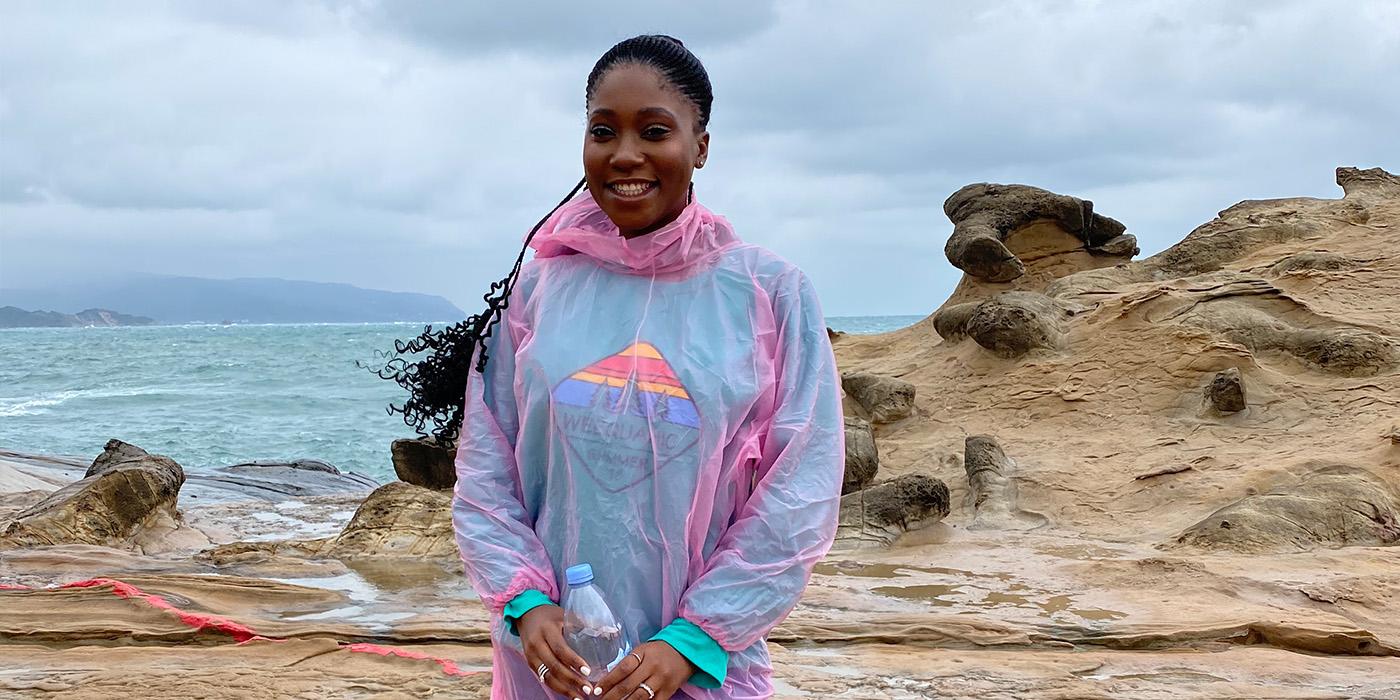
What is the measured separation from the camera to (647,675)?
171 cm

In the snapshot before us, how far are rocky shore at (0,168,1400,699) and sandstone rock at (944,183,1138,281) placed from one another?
3 cm

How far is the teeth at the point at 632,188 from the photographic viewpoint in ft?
6.33

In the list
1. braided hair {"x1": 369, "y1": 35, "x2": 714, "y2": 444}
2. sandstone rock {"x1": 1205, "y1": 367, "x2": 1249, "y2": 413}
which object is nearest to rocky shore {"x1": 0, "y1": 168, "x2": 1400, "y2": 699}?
sandstone rock {"x1": 1205, "y1": 367, "x2": 1249, "y2": 413}

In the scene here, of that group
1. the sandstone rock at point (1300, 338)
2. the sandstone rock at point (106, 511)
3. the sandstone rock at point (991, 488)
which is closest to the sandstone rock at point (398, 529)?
the sandstone rock at point (106, 511)

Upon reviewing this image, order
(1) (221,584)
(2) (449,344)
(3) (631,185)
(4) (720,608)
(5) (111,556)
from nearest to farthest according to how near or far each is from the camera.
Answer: (4) (720,608)
(3) (631,185)
(2) (449,344)
(1) (221,584)
(5) (111,556)

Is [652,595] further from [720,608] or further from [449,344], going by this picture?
[449,344]

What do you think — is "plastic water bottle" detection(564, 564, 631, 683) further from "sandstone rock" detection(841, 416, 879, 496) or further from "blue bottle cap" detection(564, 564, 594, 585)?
"sandstone rock" detection(841, 416, 879, 496)

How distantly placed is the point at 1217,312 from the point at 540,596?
7.62 meters

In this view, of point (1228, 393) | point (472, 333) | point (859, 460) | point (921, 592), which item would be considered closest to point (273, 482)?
point (859, 460)

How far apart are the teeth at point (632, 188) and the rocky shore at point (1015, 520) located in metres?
1.92

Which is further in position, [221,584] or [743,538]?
[221,584]

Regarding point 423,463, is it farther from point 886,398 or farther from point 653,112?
point 653,112

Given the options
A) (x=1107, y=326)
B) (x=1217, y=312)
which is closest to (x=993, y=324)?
(x=1107, y=326)

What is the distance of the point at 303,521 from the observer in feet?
24.3
